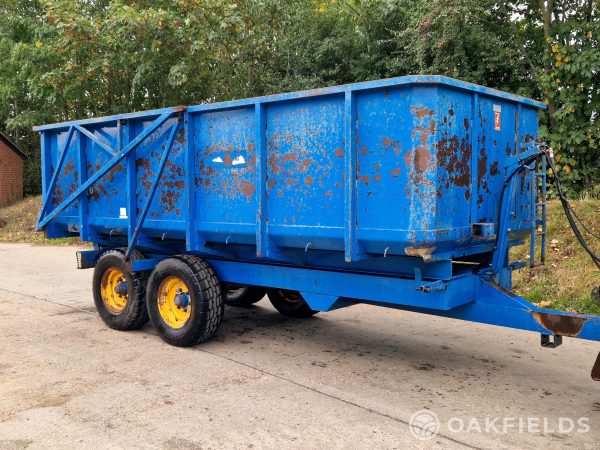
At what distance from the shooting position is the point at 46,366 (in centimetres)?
551

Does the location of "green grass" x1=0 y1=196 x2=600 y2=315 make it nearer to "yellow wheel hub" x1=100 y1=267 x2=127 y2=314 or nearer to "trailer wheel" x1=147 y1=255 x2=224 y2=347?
"trailer wheel" x1=147 y1=255 x2=224 y2=347

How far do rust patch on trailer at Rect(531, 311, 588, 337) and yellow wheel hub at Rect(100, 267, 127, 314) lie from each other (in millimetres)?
4634

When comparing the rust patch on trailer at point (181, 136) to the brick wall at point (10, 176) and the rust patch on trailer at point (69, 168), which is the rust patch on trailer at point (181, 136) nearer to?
the rust patch on trailer at point (69, 168)

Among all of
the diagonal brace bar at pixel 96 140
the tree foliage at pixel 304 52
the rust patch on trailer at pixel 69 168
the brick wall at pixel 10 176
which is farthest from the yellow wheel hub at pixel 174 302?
the brick wall at pixel 10 176

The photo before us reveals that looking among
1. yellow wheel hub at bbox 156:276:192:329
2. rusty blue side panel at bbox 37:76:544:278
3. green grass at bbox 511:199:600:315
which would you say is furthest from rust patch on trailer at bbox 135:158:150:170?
green grass at bbox 511:199:600:315

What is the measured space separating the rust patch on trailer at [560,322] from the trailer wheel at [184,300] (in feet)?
10.2

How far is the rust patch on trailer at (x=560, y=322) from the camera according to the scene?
14.0 ft

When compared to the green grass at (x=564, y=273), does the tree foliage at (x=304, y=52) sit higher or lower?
higher

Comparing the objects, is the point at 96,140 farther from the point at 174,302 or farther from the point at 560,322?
the point at 560,322

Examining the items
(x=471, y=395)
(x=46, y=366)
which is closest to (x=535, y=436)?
(x=471, y=395)

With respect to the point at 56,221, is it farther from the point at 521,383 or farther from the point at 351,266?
the point at 521,383

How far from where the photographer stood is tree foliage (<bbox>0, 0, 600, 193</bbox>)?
1089 centimetres

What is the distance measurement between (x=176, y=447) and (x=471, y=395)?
2.41 meters

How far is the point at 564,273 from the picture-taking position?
27.0 feet
